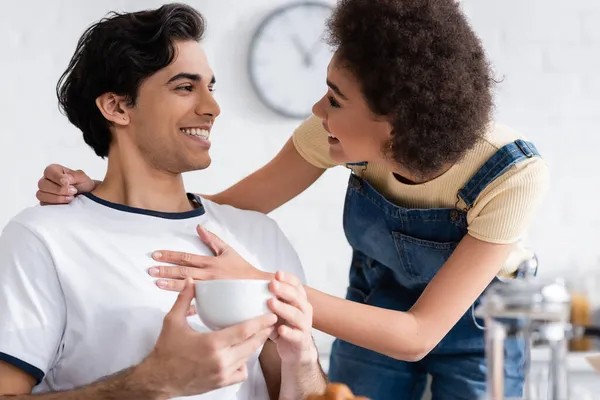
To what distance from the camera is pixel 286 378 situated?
139 cm

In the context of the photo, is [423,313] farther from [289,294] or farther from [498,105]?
[498,105]

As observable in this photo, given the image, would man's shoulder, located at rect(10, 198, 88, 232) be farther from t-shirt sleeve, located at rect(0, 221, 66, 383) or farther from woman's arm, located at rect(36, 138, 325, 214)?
woman's arm, located at rect(36, 138, 325, 214)

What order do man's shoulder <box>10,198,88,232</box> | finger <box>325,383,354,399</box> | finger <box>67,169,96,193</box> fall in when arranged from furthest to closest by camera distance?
finger <box>67,169,96,193</box> → man's shoulder <box>10,198,88,232</box> → finger <box>325,383,354,399</box>

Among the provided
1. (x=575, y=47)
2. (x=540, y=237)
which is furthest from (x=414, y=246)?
(x=575, y=47)

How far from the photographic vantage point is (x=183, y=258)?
4.67ft

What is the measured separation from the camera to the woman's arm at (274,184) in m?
1.80

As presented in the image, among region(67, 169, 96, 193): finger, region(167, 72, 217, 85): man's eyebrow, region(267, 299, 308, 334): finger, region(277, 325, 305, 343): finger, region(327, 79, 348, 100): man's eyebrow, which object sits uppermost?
region(167, 72, 217, 85): man's eyebrow

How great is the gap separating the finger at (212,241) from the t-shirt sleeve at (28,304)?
0.90 ft

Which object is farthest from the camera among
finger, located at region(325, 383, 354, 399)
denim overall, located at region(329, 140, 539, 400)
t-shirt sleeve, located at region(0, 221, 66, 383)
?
denim overall, located at region(329, 140, 539, 400)

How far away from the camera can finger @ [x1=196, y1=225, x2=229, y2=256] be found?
1.52 metres

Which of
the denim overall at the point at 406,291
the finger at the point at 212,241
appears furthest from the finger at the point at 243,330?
the denim overall at the point at 406,291

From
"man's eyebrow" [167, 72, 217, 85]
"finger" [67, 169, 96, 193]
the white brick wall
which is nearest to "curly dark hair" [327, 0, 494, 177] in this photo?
"man's eyebrow" [167, 72, 217, 85]

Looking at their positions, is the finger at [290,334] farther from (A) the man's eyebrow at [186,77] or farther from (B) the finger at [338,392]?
(A) the man's eyebrow at [186,77]

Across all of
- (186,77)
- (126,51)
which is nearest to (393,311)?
(186,77)
